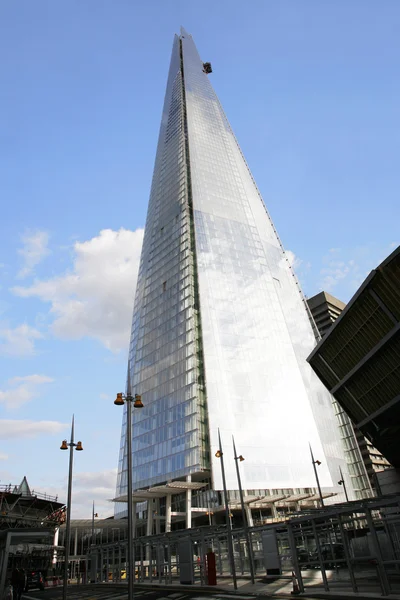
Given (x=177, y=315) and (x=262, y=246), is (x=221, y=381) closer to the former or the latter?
(x=177, y=315)

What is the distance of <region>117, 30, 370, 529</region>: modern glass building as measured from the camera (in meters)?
73.2

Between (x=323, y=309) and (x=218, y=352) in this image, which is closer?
(x=218, y=352)

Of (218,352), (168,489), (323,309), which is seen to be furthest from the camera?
(323,309)

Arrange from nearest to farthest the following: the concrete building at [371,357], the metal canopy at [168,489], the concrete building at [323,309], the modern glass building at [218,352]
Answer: the concrete building at [371,357] → the metal canopy at [168,489] → the modern glass building at [218,352] → the concrete building at [323,309]

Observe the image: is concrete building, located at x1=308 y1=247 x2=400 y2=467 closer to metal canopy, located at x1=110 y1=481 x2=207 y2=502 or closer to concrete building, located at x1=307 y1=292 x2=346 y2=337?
metal canopy, located at x1=110 y1=481 x2=207 y2=502

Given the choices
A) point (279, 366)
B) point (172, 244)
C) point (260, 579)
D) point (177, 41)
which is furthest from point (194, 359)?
point (177, 41)

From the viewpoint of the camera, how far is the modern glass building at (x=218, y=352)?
73188mm

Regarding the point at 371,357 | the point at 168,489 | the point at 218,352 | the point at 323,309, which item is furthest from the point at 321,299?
the point at 371,357

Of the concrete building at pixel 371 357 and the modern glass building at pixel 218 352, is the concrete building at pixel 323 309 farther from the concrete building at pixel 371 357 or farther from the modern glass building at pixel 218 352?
the concrete building at pixel 371 357

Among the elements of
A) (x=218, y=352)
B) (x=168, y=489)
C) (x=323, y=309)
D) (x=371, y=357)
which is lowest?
(x=371, y=357)

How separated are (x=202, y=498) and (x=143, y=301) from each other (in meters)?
48.6

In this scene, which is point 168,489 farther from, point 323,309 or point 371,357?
point 323,309

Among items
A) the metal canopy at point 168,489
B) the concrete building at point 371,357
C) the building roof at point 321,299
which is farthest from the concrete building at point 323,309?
the concrete building at point 371,357

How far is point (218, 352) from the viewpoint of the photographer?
81312 millimetres
